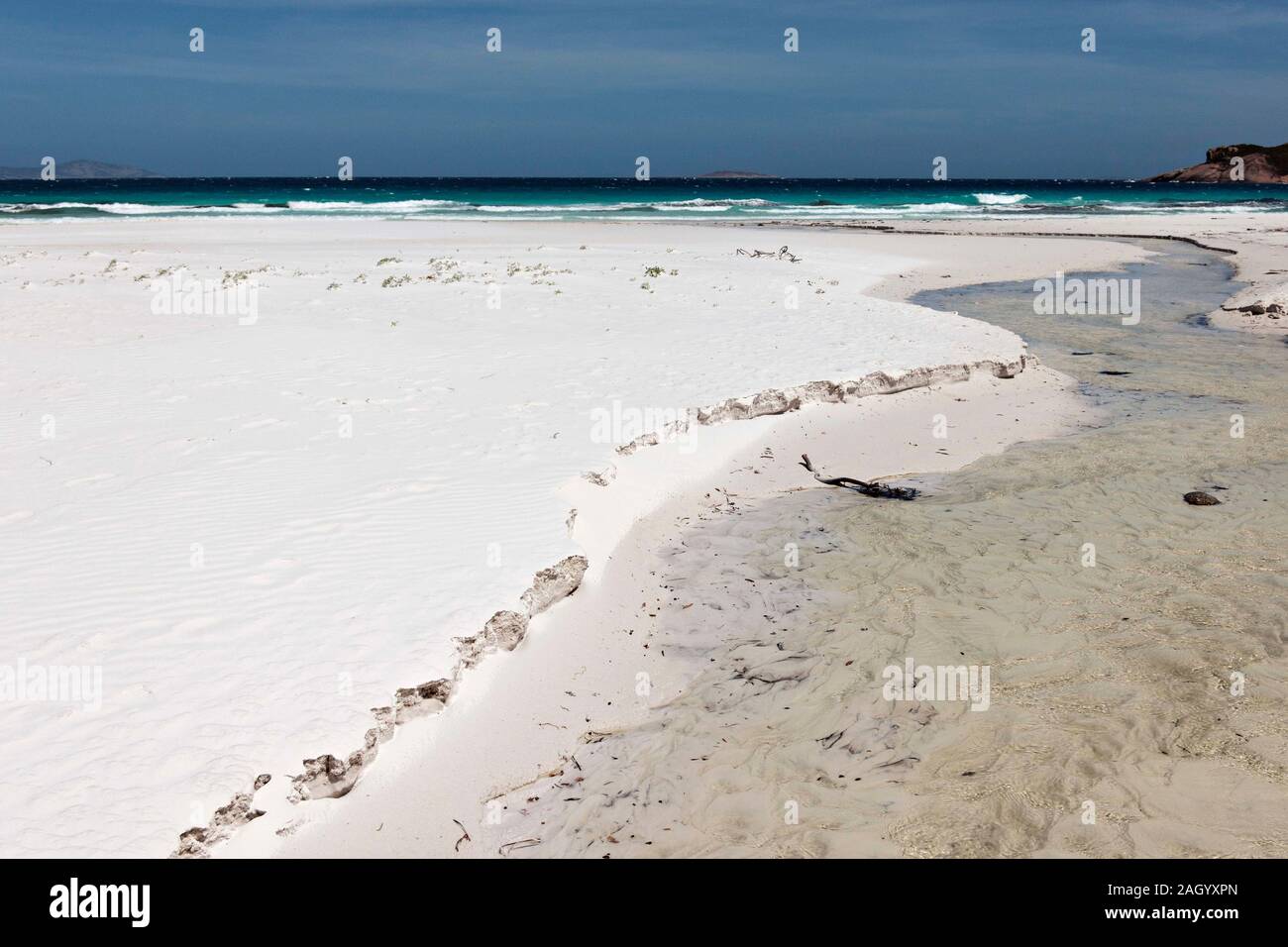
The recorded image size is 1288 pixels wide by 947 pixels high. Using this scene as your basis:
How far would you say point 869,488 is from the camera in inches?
324

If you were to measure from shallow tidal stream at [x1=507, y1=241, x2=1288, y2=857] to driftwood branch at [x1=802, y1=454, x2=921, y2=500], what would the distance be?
194 mm

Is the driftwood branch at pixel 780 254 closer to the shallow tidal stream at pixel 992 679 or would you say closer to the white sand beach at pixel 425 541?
the white sand beach at pixel 425 541

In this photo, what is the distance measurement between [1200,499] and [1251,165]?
124 meters

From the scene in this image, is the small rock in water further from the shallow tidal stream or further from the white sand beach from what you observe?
the white sand beach

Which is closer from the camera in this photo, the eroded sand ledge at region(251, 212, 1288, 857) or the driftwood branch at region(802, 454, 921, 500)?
the eroded sand ledge at region(251, 212, 1288, 857)

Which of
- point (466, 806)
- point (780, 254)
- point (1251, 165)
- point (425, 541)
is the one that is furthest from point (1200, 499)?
point (1251, 165)

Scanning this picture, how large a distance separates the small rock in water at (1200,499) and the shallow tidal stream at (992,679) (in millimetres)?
115

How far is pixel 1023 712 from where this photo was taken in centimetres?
484

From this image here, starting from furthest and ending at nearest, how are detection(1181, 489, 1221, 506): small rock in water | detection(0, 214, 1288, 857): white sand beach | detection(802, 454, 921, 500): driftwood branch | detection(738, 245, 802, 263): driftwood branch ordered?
detection(738, 245, 802, 263): driftwood branch, detection(802, 454, 921, 500): driftwood branch, detection(1181, 489, 1221, 506): small rock in water, detection(0, 214, 1288, 857): white sand beach

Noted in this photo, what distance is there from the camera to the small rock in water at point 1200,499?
305 inches

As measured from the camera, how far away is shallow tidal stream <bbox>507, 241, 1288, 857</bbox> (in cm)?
401

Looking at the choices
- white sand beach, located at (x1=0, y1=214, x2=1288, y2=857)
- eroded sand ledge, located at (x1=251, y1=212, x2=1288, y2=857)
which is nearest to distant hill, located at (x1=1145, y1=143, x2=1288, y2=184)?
white sand beach, located at (x1=0, y1=214, x2=1288, y2=857)

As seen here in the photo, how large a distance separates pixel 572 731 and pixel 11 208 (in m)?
59.1
